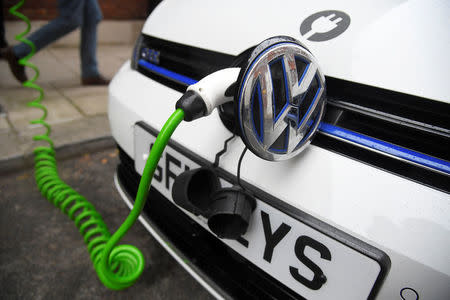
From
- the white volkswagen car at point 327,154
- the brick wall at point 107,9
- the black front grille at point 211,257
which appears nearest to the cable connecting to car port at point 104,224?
the white volkswagen car at point 327,154

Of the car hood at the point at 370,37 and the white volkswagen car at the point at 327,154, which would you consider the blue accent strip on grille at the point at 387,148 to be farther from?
the car hood at the point at 370,37

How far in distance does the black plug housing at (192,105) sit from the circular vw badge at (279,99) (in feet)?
0.30

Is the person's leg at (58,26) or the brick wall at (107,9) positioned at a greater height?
the person's leg at (58,26)

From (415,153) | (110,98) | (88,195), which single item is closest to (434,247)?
(415,153)

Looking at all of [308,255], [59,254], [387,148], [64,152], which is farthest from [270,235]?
[64,152]

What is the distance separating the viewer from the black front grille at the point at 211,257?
94cm

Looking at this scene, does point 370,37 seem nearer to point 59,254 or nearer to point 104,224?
point 104,224

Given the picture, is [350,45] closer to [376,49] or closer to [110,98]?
[376,49]

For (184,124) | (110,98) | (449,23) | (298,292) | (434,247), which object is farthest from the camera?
(110,98)

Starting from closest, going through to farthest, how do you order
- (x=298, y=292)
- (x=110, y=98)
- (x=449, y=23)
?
(x=449, y=23) → (x=298, y=292) → (x=110, y=98)

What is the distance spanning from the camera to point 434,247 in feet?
2.02

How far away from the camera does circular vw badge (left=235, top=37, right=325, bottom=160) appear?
636mm

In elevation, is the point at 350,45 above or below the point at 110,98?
above

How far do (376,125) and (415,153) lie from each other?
0.36 ft
